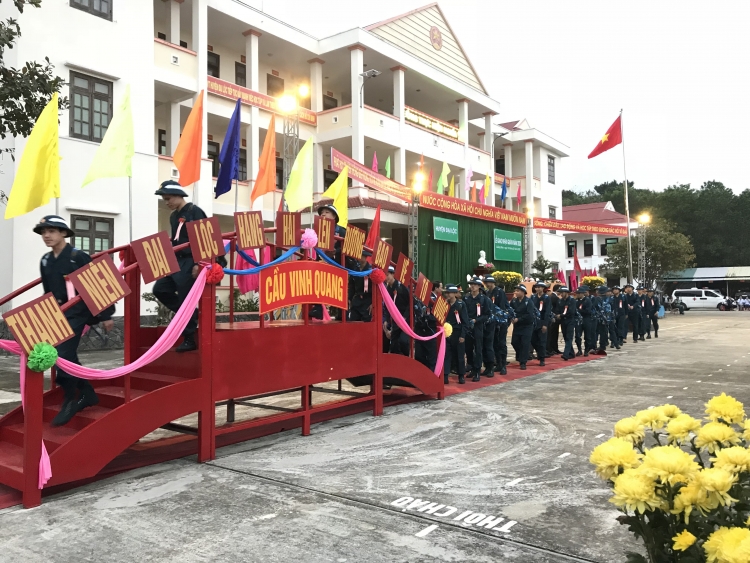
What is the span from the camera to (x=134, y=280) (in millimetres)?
5531

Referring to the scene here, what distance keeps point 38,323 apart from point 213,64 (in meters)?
17.7

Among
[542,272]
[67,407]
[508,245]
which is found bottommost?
[67,407]

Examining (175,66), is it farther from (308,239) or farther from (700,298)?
(700,298)

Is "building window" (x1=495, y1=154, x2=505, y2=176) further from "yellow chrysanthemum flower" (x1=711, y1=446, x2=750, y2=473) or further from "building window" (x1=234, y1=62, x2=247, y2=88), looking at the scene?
"yellow chrysanthemum flower" (x1=711, y1=446, x2=750, y2=473)

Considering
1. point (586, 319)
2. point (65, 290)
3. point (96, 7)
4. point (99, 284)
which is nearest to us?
point (99, 284)

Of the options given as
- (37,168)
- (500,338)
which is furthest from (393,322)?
(37,168)

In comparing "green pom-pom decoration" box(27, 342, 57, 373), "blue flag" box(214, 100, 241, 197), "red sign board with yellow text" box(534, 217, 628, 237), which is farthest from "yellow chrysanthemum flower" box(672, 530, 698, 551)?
"red sign board with yellow text" box(534, 217, 628, 237)

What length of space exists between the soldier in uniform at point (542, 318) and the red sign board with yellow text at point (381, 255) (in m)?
5.30

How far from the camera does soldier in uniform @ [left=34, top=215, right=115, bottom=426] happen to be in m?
4.54

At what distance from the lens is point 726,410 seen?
2.14 metres

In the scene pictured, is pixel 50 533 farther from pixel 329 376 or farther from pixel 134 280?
pixel 329 376

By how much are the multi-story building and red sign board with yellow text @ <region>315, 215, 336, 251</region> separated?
8.84 metres

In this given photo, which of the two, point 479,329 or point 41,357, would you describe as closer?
point 41,357

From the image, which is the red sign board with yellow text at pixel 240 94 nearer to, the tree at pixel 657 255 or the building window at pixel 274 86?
the building window at pixel 274 86
